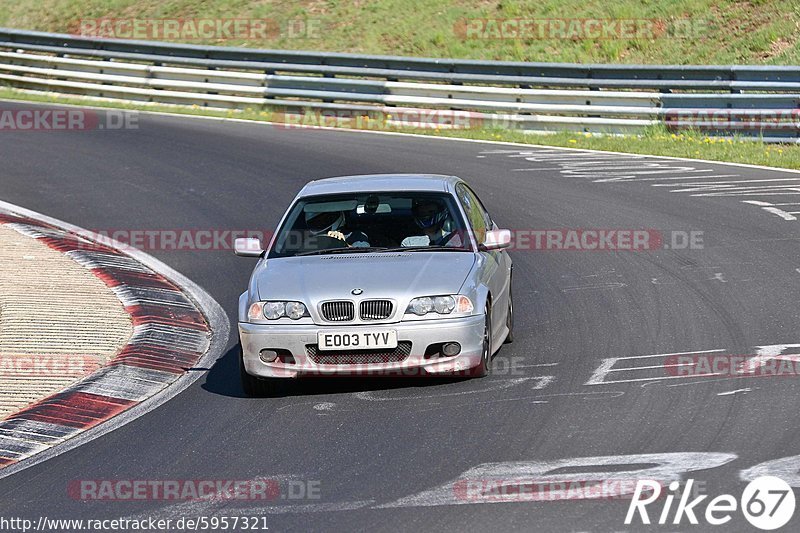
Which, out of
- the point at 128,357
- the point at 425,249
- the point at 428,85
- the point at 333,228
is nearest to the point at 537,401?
the point at 425,249

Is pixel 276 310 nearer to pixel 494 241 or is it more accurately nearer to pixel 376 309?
pixel 376 309

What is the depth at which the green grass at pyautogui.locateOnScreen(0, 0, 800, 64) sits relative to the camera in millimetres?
27078

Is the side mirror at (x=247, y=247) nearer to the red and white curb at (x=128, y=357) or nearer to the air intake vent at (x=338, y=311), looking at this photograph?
the red and white curb at (x=128, y=357)

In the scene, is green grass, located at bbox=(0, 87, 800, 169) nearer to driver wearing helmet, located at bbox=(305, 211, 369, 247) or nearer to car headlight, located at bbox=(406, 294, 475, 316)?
driver wearing helmet, located at bbox=(305, 211, 369, 247)

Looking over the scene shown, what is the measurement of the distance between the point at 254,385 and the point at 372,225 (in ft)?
5.75

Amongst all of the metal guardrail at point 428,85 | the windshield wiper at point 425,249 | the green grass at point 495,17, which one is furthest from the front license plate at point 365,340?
the green grass at point 495,17

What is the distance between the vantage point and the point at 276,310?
357 inches

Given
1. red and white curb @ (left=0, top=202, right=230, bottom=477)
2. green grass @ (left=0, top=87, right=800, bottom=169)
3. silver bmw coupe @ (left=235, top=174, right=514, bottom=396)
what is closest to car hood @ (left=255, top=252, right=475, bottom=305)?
silver bmw coupe @ (left=235, top=174, right=514, bottom=396)

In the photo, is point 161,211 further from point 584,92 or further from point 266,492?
point 266,492

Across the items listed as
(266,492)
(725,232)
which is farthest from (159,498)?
(725,232)

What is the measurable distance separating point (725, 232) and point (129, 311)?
667cm

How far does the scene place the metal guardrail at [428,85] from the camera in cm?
2091

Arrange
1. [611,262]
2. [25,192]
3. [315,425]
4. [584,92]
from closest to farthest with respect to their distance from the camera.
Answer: [315,425], [611,262], [25,192], [584,92]

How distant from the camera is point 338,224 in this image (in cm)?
1022
